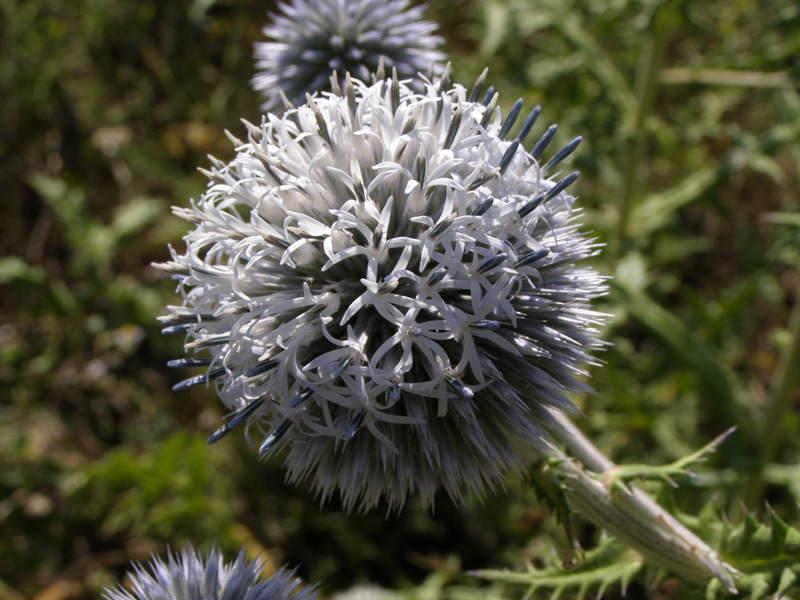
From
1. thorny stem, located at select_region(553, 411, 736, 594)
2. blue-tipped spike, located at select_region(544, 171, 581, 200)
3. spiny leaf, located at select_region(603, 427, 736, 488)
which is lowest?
thorny stem, located at select_region(553, 411, 736, 594)

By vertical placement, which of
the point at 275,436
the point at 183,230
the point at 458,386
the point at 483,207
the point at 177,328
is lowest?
the point at 275,436

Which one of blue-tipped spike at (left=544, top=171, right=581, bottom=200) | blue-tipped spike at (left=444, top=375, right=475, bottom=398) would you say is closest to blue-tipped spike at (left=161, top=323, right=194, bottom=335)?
blue-tipped spike at (left=444, top=375, right=475, bottom=398)

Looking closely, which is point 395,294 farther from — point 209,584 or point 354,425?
point 209,584

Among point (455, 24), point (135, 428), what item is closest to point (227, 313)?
point (135, 428)

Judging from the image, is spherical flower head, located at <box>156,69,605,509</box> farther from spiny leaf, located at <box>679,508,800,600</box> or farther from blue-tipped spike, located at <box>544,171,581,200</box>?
spiny leaf, located at <box>679,508,800,600</box>

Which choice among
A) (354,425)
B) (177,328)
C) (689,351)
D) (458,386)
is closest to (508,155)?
Result: (458,386)

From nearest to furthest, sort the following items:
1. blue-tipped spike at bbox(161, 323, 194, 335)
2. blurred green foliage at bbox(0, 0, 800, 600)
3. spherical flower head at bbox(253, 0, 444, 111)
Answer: blue-tipped spike at bbox(161, 323, 194, 335) < spherical flower head at bbox(253, 0, 444, 111) < blurred green foliage at bbox(0, 0, 800, 600)
